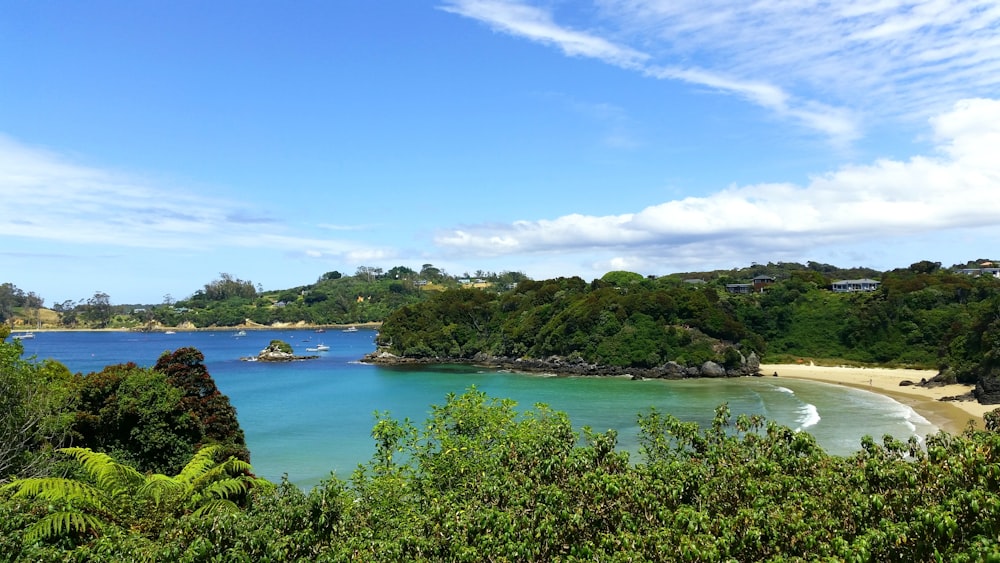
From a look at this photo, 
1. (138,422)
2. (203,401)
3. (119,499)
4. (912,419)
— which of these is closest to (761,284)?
(912,419)

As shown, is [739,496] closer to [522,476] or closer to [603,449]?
[603,449]

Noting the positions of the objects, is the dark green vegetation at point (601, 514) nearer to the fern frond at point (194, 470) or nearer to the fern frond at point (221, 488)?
the fern frond at point (221, 488)

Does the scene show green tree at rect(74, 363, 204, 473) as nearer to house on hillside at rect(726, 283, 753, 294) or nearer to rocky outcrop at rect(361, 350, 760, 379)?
rocky outcrop at rect(361, 350, 760, 379)

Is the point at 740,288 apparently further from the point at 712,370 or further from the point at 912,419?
the point at 912,419

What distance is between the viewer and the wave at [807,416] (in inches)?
1681

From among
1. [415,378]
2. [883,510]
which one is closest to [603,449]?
[883,510]

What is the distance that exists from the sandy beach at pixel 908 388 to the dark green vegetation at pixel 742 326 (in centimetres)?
379

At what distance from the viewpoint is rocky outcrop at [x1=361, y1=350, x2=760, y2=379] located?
72562 millimetres

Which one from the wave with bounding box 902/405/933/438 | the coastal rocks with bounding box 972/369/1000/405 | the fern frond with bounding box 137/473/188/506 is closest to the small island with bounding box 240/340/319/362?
the wave with bounding box 902/405/933/438

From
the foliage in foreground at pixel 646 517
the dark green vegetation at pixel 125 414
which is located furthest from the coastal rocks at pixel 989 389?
the dark green vegetation at pixel 125 414

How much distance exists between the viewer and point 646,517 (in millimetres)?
9648

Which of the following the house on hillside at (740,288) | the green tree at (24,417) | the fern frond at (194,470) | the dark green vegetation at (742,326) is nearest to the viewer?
the fern frond at (194,470)

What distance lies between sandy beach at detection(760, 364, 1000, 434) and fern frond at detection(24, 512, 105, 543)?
133 ft

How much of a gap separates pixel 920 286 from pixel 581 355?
4379 cm
